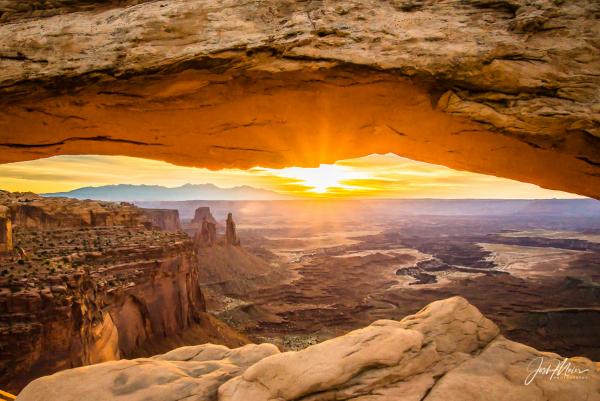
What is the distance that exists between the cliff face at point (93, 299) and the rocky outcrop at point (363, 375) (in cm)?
973

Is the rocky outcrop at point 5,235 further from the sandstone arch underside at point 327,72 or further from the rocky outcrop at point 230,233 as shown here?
the rocky outcrop at point 230,233

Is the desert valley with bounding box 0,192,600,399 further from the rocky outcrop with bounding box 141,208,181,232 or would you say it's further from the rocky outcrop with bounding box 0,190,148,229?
the rocky outcrop with bounding box 141,208,181,232

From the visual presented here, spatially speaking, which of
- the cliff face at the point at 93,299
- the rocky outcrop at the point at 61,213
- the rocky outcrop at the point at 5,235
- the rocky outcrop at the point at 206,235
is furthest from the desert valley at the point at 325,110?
the rocky outcrop at the point at 206,235

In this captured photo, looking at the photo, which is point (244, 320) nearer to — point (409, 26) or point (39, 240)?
point (39, 240)

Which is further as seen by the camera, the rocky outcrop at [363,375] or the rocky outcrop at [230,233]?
the rocky outcrop at [230,233]

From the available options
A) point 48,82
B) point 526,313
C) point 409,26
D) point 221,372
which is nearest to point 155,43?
point 48,82

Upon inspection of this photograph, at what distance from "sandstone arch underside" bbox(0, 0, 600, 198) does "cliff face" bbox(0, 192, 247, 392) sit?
9.62 meters

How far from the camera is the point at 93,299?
48.4ft

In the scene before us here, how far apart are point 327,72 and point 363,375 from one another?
Answer: 3.84 metres

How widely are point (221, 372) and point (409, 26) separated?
17.1ft
